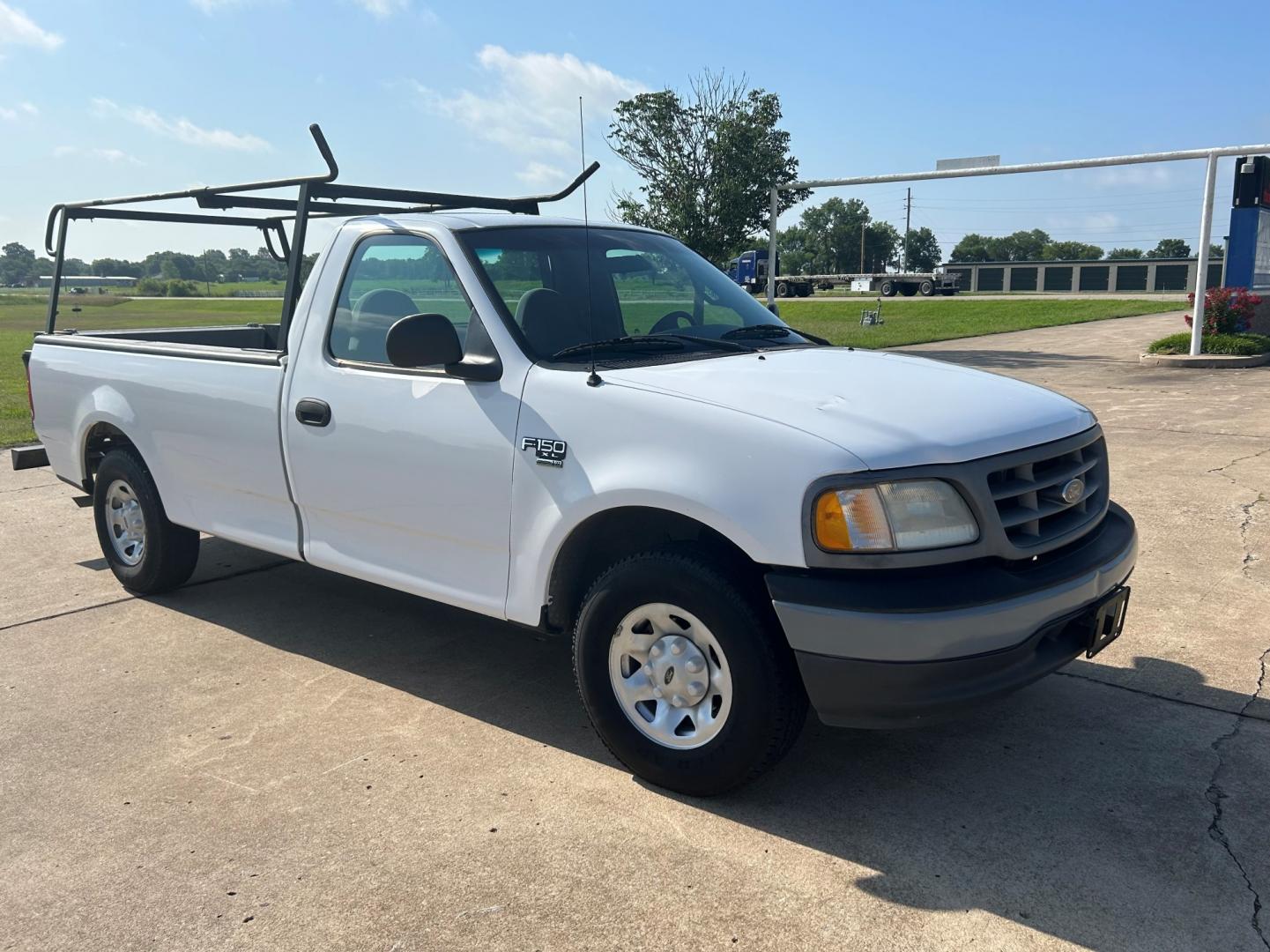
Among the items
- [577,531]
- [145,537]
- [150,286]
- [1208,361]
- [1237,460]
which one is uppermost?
[150,286]

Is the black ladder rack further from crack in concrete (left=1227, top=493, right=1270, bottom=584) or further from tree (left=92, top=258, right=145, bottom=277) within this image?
crack in concrete (left=1227, top=493, right=1270, bottom=584)

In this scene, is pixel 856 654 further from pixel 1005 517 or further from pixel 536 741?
pixel 536 741

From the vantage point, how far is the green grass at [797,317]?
22.6ft

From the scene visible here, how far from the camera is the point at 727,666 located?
3.26 m

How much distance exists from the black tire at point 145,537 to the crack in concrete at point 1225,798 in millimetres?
4728

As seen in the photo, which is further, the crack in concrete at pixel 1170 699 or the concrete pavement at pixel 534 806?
the crack in concrete at pixel 1170 699

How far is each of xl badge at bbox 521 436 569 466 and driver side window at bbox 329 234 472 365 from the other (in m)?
0.81

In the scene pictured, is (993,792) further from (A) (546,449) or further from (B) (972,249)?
(B) (972,249)

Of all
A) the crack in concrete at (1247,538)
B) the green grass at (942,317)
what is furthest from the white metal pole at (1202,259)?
the crack in concrete at (1247,538)

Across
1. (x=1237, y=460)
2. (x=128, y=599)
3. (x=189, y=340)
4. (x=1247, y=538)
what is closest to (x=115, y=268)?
(x=189, y=340)

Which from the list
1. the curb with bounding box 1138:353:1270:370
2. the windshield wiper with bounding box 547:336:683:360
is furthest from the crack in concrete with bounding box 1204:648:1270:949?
the curb with bounding box 1138:353:1270:370

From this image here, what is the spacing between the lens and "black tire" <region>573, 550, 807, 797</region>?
3.21 meters

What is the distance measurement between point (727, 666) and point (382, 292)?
7.25ft

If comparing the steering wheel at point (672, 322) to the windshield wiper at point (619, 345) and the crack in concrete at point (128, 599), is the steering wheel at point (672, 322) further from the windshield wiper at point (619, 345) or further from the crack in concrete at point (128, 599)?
the crack in concrete at point (128, 599)
